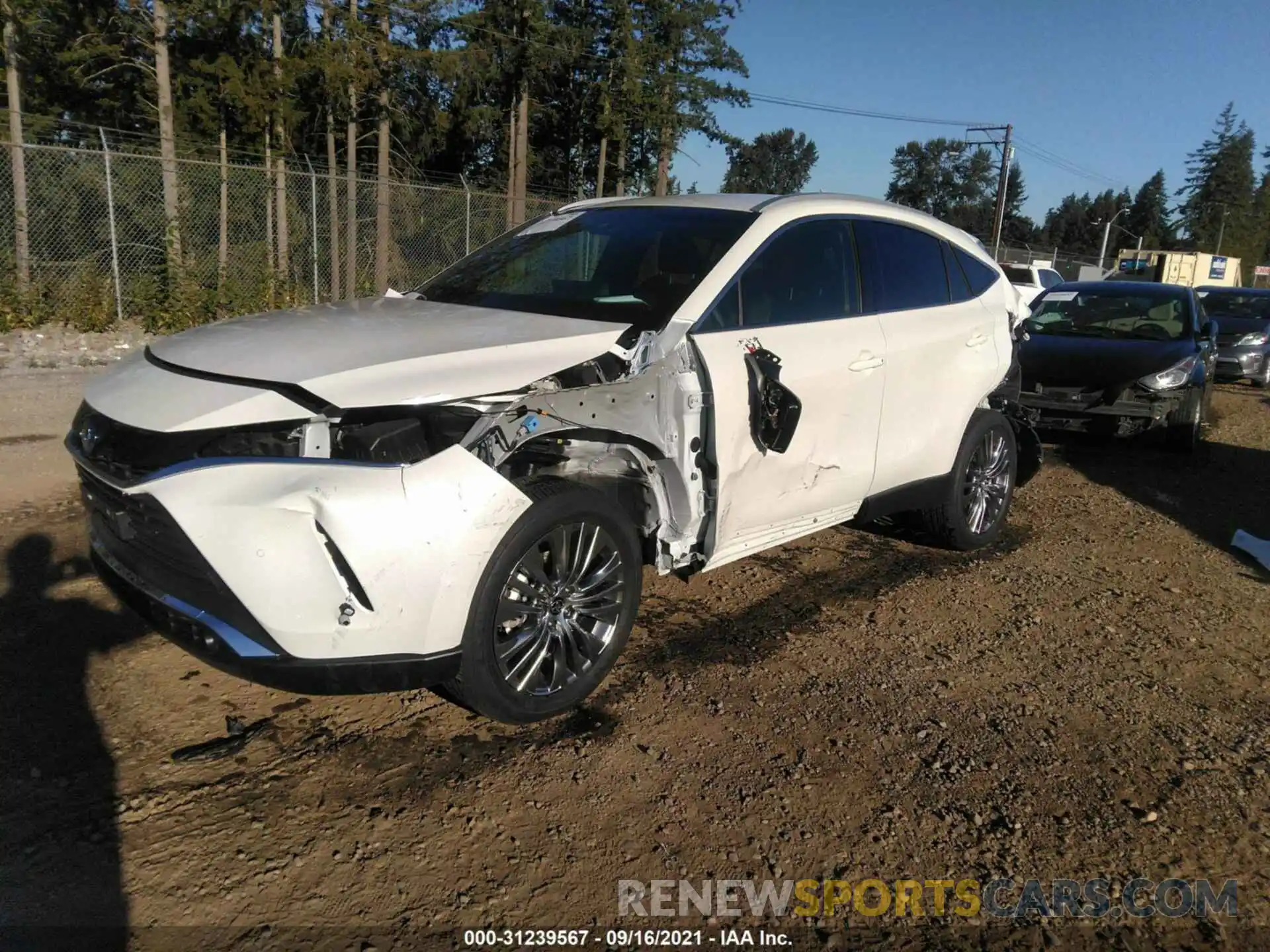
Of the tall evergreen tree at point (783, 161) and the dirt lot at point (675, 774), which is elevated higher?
the tall evergreen tree at point (783, 161)

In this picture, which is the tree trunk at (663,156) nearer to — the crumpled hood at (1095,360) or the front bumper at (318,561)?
the crumpled hood at (1095,360)

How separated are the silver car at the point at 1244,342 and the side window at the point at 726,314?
1171 centimetres

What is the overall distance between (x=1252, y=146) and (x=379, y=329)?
424 ft

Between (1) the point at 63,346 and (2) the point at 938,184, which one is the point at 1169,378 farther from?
(2) the point at 938,184

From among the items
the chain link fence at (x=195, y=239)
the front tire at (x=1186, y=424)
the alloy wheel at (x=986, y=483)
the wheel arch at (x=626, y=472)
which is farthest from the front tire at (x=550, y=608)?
the chain link fence at (x=195, y=239)

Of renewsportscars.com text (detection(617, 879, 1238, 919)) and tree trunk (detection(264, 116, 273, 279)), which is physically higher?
tree trunk (detection(264, 116, 273, 279))

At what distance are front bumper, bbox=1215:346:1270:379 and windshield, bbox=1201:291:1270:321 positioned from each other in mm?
1031

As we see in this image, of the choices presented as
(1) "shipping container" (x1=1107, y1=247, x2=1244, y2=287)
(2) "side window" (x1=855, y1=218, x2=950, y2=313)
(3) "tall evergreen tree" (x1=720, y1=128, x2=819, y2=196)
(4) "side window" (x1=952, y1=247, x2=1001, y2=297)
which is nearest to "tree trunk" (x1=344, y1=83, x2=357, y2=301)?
(4) "side window" (x1=952, y1=247, x2=1001, y2=297)

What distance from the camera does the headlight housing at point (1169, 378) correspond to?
7.93 meters

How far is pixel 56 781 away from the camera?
2.79 m

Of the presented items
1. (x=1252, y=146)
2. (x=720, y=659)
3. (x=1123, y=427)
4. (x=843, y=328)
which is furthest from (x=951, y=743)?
(x=1252, y=146)

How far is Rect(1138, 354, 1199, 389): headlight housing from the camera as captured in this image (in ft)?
26.0

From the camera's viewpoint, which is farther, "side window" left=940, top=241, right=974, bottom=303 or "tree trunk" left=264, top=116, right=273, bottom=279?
"tree trunk" left=264, top=116, right=273, bottom=279

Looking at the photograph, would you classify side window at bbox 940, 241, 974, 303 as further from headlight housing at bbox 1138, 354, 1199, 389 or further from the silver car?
the silver car
